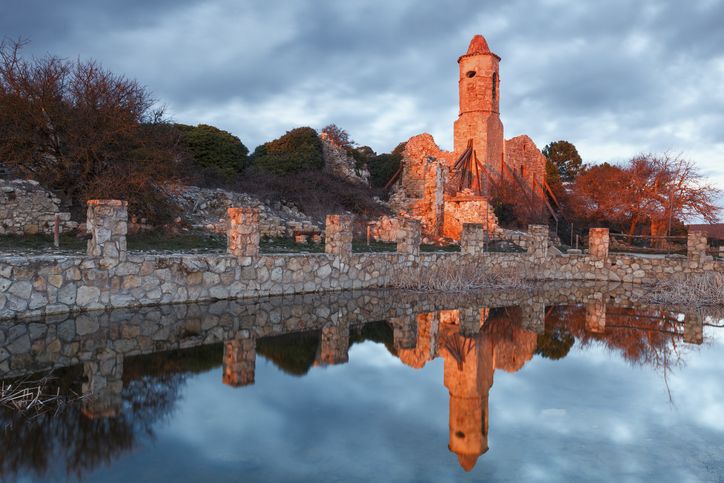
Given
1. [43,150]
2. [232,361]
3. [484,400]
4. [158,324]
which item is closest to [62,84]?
[43,150]

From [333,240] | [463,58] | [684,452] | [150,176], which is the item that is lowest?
[684,452]

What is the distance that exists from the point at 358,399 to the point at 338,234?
686 centimetres

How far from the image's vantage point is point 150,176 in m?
14.8

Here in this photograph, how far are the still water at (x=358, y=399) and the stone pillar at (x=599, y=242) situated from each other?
7453mm

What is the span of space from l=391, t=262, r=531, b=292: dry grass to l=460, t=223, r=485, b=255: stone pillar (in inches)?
15.9

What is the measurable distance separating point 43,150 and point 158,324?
9.06 metres

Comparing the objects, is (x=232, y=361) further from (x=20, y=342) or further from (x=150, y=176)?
(x=150, y=176)

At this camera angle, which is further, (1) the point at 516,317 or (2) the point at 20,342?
(1) the point at 516,317

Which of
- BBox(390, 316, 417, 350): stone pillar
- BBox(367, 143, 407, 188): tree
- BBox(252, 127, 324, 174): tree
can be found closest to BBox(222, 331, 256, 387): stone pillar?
BBox(390, 316, 417, 350): stone pillar

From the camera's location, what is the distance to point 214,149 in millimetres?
27188

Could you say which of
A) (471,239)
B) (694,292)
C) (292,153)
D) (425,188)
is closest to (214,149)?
(292,153)

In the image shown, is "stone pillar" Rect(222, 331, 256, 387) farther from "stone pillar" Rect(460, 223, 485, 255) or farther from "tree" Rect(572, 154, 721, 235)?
"tree" Rect(572, 154, 721, 235)

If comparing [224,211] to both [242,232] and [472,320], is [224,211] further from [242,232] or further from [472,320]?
[472,320]

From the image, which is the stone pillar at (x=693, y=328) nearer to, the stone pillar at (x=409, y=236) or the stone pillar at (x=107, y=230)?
the stone pillar at (x=409, y=236)
